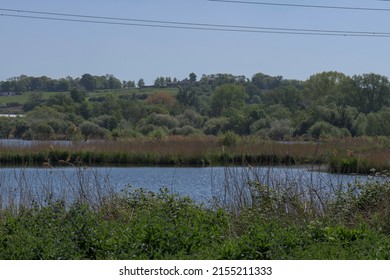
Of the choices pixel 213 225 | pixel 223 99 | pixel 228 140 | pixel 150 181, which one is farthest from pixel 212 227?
pixel 223 99

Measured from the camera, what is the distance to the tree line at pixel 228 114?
1799 inches

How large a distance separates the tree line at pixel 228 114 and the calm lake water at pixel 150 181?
12.7 meters

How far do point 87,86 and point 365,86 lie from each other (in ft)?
151

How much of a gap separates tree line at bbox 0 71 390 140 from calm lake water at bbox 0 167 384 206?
1268 cm

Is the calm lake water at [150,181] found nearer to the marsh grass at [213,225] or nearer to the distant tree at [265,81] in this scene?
the marsh grass at [213,225]

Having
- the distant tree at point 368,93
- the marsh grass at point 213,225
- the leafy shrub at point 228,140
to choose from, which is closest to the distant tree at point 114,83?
the distant tree at point 368,93

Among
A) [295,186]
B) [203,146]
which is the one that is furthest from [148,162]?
[295,186]

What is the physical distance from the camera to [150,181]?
70.0 feet

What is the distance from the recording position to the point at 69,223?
8.99m

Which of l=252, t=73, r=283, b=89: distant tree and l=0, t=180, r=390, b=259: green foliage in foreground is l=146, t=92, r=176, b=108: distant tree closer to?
l=252, t=73, r=283, b=89: distant tree

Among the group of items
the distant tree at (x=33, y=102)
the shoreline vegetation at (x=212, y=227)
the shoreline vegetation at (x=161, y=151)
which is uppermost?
the distant tree at (x=33, y=102)

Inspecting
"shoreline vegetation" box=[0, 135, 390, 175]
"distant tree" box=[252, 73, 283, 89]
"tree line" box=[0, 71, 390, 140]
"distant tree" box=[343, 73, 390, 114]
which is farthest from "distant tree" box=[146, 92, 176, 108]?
"shoreline vegetation" box=[0, 135, 390, 175]

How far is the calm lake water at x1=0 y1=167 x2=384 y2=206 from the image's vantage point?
1223cm
